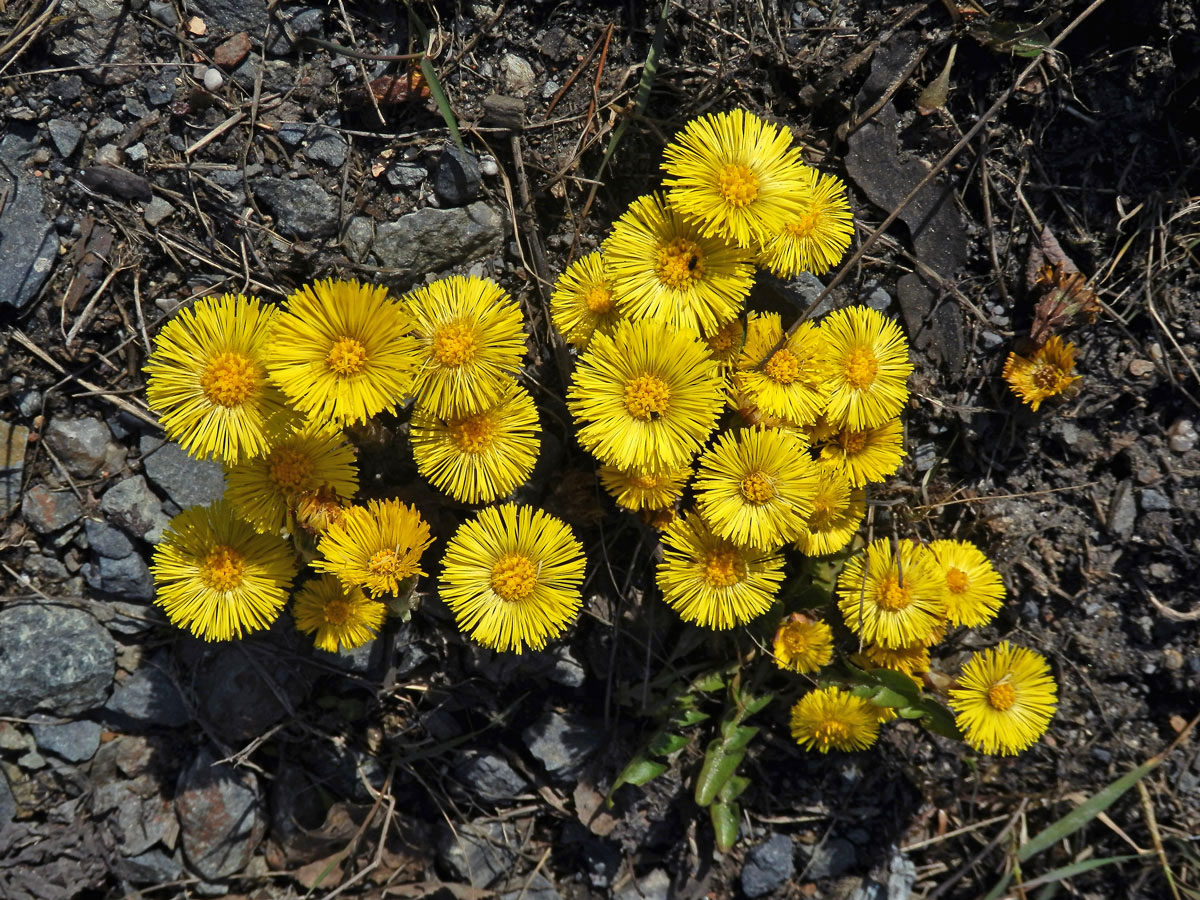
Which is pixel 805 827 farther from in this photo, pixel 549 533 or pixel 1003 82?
pixel 1003 82

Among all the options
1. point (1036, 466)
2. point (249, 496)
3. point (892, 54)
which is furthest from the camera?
point (1036, 466)

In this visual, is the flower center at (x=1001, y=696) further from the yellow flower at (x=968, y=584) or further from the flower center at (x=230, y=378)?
the flower center at (x=230, y=378)

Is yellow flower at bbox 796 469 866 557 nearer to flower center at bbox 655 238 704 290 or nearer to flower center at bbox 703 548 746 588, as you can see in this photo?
flower center at bbox 703 548 746 588

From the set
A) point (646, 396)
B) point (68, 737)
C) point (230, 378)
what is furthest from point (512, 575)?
point (68, 737)

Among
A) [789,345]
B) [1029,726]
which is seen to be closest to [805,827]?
[1029,726]

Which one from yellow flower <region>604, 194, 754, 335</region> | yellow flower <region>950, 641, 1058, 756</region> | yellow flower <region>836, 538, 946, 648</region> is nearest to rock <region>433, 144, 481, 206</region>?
yellow flower <region>604, 194, 754, 335</region>
